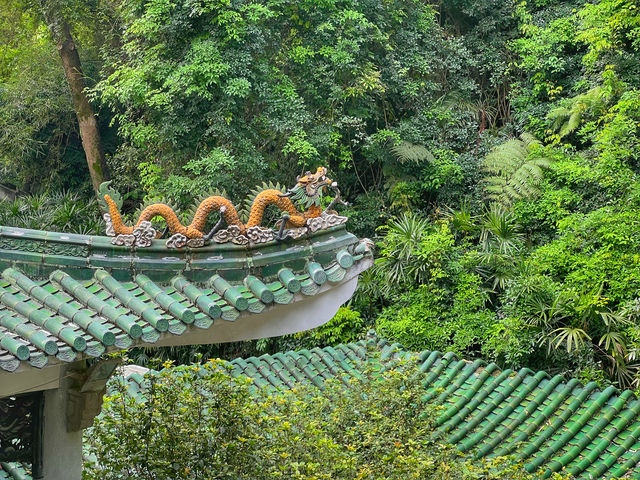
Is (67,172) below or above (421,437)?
above

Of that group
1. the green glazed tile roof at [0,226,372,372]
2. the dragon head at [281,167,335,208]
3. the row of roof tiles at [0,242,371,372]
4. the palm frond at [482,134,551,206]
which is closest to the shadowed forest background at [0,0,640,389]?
the palm frond at [482,134,551,206]

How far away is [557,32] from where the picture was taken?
1686 cm

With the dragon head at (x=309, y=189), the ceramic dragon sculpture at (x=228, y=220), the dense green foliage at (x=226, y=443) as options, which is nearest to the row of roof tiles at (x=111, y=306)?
the ceramic dragon sculpture at (x=228, y=220)

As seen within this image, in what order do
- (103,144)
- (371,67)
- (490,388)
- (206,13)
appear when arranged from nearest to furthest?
(490,388) < (206,13) < (371,67) < (103,144)

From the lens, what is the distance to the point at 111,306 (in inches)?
165

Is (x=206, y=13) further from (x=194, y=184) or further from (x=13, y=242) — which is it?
(x=13, y=242)

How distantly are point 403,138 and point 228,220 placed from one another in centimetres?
1255

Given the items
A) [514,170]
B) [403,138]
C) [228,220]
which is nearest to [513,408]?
[228,220]

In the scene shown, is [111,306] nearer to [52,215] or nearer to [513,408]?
[513,408]

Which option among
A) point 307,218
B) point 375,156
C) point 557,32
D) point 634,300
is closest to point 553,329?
point 634,300

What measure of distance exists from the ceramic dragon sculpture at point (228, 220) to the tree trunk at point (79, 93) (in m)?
12.3

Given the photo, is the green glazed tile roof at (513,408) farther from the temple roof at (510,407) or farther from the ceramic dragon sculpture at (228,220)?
the ceramic dragon sculpture at (228,220)

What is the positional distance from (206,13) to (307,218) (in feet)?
33.2

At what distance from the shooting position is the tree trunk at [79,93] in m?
16.1
